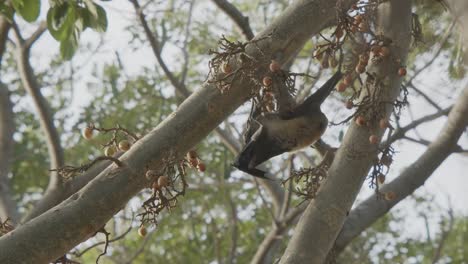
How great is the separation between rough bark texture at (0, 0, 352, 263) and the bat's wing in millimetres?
600

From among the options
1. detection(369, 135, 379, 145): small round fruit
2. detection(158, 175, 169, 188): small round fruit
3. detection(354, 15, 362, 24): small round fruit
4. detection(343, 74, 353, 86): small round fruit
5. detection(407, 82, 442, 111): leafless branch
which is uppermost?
detection(407, 82, 442, 111): leafless branch

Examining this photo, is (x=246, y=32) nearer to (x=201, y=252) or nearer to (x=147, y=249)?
(x=201, y=252)

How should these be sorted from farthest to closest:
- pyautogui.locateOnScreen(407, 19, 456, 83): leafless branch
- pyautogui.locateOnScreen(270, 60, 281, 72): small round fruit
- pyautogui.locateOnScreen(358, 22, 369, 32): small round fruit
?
1. pyautogui.locateOnScreen(407, 19, 456, 83): leafless branch
2. pyautogui.locateOnScreen(358, 22, 369, 32): small round fruit
3. pyautogui.locateOnScreen(270, 60, 281, 72): small round fruit

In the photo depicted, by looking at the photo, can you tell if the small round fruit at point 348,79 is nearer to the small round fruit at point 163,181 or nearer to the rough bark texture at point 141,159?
the rough bark texture at point 141,159

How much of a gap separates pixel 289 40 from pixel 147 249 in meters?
7.53

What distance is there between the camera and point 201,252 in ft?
30.0

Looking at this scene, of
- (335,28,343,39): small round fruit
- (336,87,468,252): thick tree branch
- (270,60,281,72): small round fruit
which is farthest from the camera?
(336,87,468,252): thick tree branch

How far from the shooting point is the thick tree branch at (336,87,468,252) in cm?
482

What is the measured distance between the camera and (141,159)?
259 centimetres

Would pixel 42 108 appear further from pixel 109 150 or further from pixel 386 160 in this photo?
pixel 386 160

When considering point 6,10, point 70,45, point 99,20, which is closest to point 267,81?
point 99,20

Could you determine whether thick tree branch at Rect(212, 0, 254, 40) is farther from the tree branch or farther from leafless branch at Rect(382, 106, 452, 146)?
the tree branch

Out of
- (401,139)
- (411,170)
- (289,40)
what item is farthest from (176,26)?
(289,40)

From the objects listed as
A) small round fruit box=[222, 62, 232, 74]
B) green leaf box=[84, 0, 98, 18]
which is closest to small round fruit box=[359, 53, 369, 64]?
small round fruit box=[222, 62, 232, 74]
